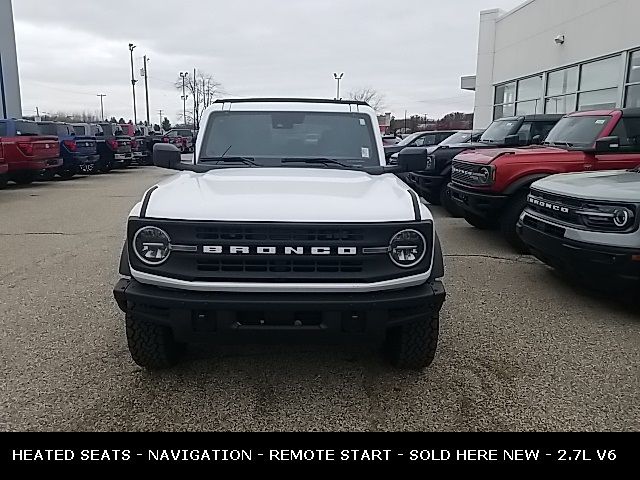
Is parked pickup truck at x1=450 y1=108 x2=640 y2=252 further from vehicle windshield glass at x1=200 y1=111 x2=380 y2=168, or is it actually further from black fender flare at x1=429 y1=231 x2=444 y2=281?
black fender flare at x1=429 y1=231 x2=444 y2=281

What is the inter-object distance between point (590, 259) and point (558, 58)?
17640 mm

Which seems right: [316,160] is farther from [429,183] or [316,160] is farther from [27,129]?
[27,129]

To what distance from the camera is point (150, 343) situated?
10.9ft

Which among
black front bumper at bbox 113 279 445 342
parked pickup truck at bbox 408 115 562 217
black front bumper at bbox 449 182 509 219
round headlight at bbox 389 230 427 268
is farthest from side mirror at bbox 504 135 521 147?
black front bumper at bbox 113 279 445 342

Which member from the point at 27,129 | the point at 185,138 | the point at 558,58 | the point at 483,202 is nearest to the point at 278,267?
the point at 483,202

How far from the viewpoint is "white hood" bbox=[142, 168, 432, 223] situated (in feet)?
9.75

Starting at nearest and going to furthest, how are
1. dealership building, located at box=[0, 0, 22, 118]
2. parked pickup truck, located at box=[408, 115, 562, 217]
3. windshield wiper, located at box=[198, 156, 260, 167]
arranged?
windshield wiper, located at box=[198, 156, 260, 167] < parked pickup truck, located at box=[408, 115, 562, 217] < dealership building, located at box=[0, 0, 22, 118]

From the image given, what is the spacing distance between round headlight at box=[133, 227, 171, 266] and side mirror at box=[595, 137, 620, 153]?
19.1 feet

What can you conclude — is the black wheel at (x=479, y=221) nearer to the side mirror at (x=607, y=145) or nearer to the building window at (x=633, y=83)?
the side mirror at (x=607, y=145)
